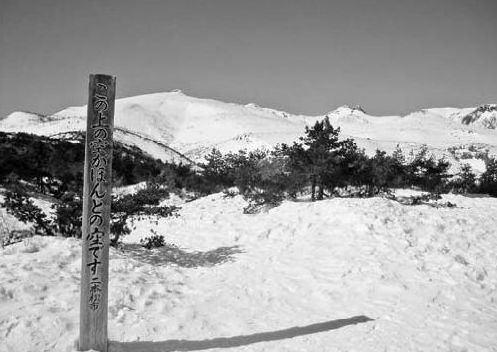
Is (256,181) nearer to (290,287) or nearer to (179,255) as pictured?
(179,255)

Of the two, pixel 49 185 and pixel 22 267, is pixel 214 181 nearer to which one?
pixel 49 185

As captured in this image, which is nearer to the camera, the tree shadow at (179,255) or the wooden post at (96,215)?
the wooden post at (96,215)

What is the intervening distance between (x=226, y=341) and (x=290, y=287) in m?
2.30

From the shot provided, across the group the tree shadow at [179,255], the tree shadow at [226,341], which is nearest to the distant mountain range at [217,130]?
the tree shadow at [179,255]

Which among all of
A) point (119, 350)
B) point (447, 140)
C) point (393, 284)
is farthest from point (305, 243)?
point (447, 140)

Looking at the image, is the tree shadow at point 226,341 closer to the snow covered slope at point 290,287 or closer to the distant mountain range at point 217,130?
the snow covered slope at point 290,287

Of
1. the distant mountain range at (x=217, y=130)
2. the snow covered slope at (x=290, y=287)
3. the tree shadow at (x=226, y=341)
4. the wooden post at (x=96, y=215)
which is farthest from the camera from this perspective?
the distant mountain range at (x=217, y=130)

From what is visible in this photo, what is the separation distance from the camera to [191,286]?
23.6ft

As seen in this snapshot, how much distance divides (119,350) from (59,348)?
2.21 feet

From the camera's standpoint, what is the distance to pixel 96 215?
4688mm

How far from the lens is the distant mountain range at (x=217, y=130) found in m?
51.5

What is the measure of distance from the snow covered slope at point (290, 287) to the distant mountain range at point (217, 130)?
32.0 meters

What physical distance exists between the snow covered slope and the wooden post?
14.4 inches

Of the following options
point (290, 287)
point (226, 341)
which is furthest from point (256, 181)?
point (226, 341)
